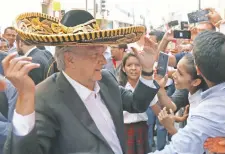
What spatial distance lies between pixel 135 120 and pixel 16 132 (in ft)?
6.54

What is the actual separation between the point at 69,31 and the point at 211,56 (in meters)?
0.66

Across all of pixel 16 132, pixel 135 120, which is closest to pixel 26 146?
pixel 16 132

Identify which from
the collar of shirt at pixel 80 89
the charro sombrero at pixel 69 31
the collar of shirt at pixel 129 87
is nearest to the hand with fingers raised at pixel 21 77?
the charro sombrero at pixel 69 31

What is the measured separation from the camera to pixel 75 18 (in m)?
1.69

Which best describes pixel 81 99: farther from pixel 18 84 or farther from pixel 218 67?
pixel 218 67

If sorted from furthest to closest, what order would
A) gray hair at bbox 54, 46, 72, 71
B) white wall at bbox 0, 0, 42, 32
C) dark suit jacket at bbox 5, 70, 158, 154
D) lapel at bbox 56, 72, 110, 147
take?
white wall at bbox 0, 0, 42, 32
gray hair at bbox 54, 46, 72, 71
lapel at bbox 56, 72, 110, 147
dark suit jacket at bbox 5, 70, 158, 154

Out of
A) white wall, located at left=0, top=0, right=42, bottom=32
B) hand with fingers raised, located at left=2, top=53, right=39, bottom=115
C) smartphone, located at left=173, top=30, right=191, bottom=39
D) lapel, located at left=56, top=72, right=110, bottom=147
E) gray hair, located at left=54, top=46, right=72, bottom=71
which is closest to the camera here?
hand with fingers raised, located at left=2, top=53, right=39, bottom=115

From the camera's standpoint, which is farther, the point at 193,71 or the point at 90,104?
the point at 193,71

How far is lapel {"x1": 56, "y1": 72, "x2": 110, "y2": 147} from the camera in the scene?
Answer: 1581mm

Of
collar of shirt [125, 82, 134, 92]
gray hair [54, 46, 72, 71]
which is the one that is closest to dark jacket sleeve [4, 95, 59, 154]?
gray hair [54, 46, 72, 71]

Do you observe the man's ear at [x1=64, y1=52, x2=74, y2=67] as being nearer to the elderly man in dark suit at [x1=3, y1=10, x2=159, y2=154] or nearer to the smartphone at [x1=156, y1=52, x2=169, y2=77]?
the elderly man in dark suit at [x1=3, y1=10, x2=159, y2=154]

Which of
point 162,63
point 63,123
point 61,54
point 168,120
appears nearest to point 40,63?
point 162,63

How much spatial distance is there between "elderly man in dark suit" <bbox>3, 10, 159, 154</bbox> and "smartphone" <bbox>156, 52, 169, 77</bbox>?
0.78 m

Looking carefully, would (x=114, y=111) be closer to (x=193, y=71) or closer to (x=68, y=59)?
(x=68, y=59)
